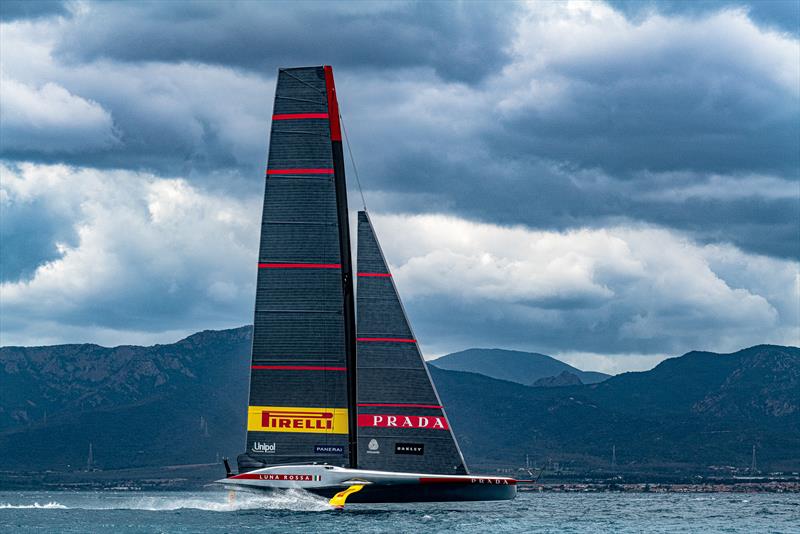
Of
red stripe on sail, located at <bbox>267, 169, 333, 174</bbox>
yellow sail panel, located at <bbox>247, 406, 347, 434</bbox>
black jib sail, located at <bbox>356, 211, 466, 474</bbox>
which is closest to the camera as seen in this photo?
→ black jib sail, located at <bbox>356, 211, 466, 474</bbox>

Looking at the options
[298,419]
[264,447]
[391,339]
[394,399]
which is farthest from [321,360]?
[264,447]

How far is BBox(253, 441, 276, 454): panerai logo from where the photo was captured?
3329 inches

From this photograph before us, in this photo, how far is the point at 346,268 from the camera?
84938 millimetres

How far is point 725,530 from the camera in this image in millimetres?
99125

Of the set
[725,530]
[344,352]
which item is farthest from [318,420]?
[725,530]

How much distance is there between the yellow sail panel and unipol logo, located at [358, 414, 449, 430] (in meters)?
1.76

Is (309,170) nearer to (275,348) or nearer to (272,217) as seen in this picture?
(272,217)

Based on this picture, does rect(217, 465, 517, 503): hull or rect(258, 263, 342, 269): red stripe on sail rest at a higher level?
rect(258, 263, 342, 269): red stripe on sail

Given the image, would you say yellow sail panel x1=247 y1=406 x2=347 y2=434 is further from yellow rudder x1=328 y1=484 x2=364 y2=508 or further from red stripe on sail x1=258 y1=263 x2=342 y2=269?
red stripe on sail x1=258 y1=263 x2=342 y2=269

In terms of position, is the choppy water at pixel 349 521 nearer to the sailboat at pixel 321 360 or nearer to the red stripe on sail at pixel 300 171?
the sailboat at pixel 321 360

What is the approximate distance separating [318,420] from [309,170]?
1520 cm

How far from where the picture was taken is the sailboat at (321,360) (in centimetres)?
8350

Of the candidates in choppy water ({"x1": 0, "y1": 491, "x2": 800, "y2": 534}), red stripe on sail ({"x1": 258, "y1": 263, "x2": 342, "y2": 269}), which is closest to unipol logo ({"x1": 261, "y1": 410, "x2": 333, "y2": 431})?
choppy water ({"x1": 0, "y1": 491, "x2": 800, "y2": 534})

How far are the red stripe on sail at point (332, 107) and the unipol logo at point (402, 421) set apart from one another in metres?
17.2
